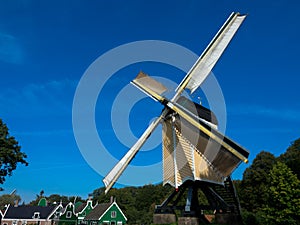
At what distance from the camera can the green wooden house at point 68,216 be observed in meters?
45.5

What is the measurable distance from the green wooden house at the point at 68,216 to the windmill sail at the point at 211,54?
3732cm

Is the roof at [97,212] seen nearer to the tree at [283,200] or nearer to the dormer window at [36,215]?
the dormer window at [36,215]

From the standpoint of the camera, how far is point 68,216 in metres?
46.3

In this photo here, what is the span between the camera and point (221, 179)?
51.6ft

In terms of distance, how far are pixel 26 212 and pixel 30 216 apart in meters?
1.52

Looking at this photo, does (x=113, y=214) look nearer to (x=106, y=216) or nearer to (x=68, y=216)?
(x=106, y=216)

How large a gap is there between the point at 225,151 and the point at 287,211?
10.2m

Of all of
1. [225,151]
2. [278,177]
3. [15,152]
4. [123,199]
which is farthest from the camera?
[123,199]

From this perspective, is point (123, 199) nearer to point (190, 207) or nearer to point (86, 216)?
point (86, 216)

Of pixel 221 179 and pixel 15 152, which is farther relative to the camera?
pixel 15 152

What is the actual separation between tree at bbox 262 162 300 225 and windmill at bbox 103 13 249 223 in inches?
209

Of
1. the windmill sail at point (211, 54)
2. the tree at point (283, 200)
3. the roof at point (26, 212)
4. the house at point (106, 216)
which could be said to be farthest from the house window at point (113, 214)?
the windmill sail at point (211, 54)

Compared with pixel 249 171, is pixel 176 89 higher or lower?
lower

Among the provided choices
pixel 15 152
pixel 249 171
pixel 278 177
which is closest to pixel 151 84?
pixel 278 177
